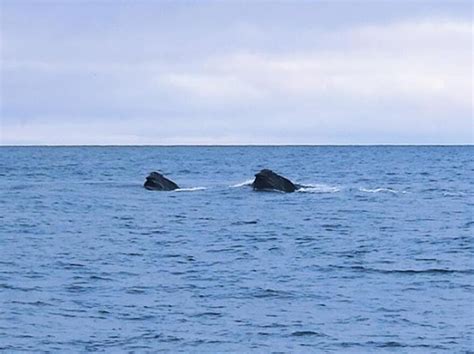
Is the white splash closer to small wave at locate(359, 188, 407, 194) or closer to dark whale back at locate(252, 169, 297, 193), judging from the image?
small wave at locate(359, 188, 407, 194)

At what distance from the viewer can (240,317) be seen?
18.7m

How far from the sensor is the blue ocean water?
17.3m

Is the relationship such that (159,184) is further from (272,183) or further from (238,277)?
(238,277)

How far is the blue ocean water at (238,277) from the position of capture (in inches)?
680

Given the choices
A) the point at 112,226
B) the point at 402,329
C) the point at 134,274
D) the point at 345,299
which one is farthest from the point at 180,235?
the point at 402,329

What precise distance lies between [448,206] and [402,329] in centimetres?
2687

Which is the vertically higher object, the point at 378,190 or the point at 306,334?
the point at 378,190

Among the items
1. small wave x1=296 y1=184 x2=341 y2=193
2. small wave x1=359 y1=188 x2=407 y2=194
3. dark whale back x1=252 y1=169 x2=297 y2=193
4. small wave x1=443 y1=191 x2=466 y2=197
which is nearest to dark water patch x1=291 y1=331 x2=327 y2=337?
dark whale back x1=252 y1=169 x2=297 y2=193

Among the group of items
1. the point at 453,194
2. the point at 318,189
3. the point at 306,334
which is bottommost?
the point at 306,334

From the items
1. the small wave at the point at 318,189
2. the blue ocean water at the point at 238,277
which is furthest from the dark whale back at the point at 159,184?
the blue ocean water at the point at 238,277

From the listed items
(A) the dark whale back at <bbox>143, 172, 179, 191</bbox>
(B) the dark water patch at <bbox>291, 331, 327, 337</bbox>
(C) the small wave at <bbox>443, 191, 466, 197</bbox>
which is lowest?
(B) the dark water patch at <bbox>291, 331, 327, 337</bbox>

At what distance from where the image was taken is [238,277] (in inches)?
906

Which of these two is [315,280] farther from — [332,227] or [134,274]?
[332,227]

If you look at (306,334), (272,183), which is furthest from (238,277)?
(272,183)
